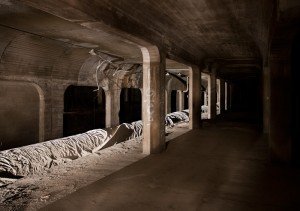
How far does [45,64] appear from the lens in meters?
8.95

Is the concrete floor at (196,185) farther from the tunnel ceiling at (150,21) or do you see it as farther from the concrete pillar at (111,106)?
the concrete pillar at (111,106)

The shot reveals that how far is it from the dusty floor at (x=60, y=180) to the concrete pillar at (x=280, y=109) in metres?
3.22

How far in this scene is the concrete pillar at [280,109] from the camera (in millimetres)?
5641

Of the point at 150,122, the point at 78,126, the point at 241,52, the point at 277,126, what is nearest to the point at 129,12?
the point at 150,122

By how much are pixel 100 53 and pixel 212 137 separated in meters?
5.38

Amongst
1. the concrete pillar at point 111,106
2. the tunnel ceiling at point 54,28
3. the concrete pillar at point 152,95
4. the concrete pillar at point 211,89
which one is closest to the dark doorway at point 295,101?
the concrete pillar at point 152,95

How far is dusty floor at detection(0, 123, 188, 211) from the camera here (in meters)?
3.97

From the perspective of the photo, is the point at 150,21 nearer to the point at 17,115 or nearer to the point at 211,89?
the point at 17,115

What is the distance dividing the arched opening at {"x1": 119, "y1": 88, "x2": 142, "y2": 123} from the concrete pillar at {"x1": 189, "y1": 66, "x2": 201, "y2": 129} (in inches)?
272

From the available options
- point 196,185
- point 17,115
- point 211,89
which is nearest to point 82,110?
point 17,115

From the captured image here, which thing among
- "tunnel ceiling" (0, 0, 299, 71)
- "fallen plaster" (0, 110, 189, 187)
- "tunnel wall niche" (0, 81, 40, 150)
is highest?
"tunnel ceiling" (0, 0, 299, 71)

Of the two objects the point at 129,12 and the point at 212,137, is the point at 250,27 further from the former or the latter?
the point at 212,137

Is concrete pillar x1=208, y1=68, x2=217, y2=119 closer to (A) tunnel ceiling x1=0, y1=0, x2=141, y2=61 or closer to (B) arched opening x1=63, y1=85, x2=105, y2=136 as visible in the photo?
(A) tunnel ceiling x1=0, y1=0, x2=141, y2=61

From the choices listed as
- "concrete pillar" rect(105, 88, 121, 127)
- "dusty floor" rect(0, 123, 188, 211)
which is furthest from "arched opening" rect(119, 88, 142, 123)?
"dusty floor" rect(0, 123, 188, 211)
